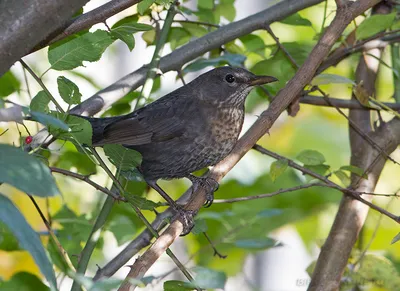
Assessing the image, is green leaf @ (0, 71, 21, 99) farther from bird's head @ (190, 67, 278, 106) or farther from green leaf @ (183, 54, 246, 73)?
bird's head @ (190, 67, 278, 106)

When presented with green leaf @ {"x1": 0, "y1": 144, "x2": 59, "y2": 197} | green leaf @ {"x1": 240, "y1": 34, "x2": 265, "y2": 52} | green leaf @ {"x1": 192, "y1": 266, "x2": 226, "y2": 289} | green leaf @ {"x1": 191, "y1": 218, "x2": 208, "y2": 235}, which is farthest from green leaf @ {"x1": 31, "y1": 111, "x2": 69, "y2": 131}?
green leaf @ {"x1": 240, "y1": 34, "x2": 265, "y2": 52}

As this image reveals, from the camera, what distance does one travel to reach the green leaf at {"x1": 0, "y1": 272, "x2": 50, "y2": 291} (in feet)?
9.03

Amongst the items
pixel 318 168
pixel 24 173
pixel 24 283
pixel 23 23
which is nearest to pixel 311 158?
pixel 318 168

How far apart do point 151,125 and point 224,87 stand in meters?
0.49

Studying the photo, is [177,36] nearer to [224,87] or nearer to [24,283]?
[224,87]

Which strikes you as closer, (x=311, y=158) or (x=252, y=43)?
(x=311, y=158)

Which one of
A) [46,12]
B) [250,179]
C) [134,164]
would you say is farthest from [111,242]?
[46,12]

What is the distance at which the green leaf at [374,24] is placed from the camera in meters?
2.91

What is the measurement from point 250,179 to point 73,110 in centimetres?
163

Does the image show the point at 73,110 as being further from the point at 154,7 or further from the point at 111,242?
the point at 111,242

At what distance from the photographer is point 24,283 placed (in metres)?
2.77

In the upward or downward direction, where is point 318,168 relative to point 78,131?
upward

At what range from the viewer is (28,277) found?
9.14ft

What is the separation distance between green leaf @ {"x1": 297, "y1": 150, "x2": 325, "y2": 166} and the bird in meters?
0.57
